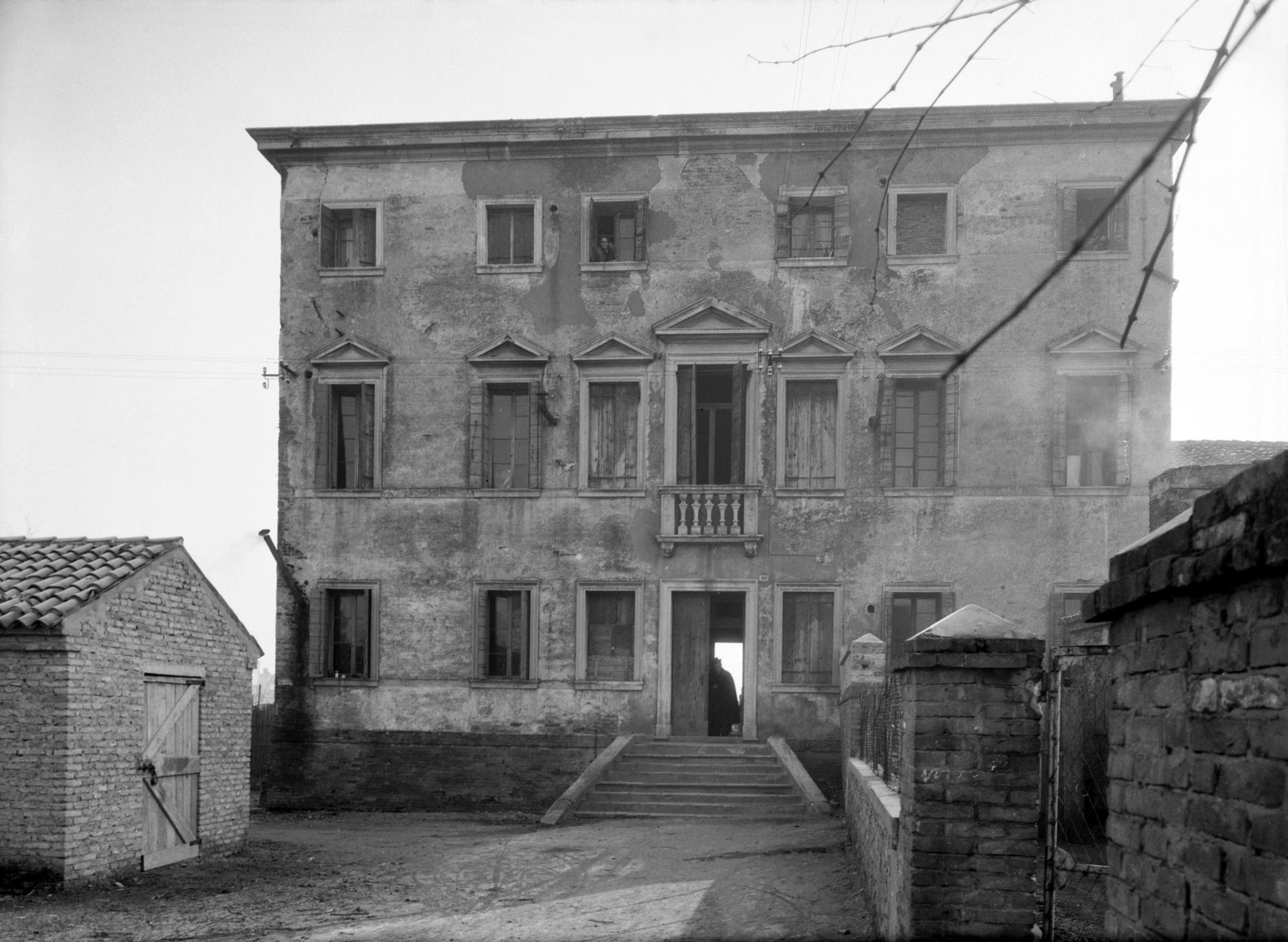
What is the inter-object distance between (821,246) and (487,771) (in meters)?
10.7

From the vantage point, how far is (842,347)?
20922mm

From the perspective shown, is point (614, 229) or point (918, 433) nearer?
point (918, 433)

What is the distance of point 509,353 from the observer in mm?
21609

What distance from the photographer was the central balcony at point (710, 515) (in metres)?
20.9

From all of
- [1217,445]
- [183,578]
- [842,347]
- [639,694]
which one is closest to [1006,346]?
[842,347]

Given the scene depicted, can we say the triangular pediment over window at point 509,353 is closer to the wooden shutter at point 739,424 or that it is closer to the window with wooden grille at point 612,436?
the window with wooden grille at point 612,436

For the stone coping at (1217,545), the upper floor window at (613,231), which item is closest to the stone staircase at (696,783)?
the upper floor window at (613,231)

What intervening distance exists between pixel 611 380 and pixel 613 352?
1.56 ft

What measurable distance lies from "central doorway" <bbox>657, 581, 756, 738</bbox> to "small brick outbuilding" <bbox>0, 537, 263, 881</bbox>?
7522 mm

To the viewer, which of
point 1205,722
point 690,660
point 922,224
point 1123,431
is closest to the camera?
point 1205,722

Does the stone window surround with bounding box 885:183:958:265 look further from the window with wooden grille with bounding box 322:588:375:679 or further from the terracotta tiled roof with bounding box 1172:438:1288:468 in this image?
the window with wooden grille with bounding box 322:588:375:679

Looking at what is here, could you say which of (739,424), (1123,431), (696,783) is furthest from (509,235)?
(1123,431)

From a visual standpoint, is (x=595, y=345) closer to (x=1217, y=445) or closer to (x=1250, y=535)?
(x=1217, y=445)

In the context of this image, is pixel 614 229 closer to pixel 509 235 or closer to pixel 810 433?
pixel 509 235
